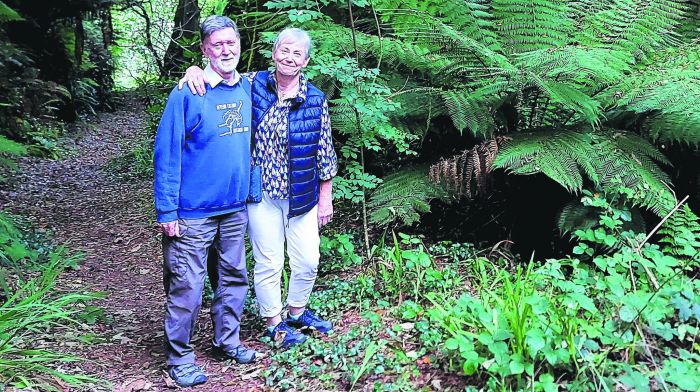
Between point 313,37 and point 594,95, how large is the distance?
184 cm

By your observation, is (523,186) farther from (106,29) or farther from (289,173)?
(106,29)

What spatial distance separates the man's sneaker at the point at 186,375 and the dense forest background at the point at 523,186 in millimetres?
383

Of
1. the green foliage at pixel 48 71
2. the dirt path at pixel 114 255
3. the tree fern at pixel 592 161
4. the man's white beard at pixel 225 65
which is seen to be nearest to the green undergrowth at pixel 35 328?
the dirt path at pixel 114 255

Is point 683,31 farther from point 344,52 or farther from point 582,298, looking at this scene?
point 582,298

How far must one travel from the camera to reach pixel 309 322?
3369 millimetres

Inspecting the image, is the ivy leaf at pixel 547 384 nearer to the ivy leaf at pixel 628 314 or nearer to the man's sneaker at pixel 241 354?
the ivy leaf at pixel 628 314

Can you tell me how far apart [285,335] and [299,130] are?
1147 millimetres

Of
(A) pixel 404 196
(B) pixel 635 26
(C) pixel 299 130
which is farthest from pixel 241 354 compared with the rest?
(B) pixel 635 26

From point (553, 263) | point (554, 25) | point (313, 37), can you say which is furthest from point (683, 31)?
point (313, 37)

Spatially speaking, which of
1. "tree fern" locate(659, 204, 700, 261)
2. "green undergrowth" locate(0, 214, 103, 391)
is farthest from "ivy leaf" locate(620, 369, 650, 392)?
"green undergrowth" locate(0, 214, 103, 391)

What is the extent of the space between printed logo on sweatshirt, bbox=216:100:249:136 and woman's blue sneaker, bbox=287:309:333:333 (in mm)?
1139

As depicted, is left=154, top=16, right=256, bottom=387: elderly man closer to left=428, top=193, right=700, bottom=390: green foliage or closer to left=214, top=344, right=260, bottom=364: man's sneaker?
left=214, top=344, right=260, bottom=364: man's sneaker

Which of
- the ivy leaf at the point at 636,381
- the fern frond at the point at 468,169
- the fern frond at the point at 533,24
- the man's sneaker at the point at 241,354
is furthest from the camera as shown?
the fern frond at the point at 533,24

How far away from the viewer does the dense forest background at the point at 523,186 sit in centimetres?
244
